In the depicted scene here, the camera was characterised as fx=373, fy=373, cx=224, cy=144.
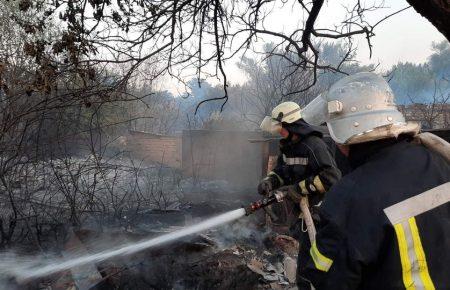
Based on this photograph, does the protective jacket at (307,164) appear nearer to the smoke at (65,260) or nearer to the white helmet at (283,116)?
the white helmet at (283,116)

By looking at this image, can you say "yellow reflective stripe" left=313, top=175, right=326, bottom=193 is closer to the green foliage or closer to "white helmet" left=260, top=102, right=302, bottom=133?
"white helmet" left=260, top=102, right=302, bottom=133

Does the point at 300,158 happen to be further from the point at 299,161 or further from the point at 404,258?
the point at 404,258

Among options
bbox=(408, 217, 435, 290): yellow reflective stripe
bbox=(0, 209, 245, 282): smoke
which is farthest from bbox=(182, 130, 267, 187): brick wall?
bbox=(408, 217, 435, 290): yellow reflective stripe

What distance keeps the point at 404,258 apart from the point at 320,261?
31cm

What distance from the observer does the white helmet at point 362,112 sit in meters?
1.68

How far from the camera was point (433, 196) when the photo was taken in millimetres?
1430

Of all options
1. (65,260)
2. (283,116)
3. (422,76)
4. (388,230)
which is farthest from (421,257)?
(422,76)

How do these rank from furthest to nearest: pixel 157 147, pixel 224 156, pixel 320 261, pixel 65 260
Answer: pixel 157 147 → pixel 224 156 → pixel 65 260 → pixel 320 261

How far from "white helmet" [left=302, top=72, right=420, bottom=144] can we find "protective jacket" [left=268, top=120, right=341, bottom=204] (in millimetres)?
1975

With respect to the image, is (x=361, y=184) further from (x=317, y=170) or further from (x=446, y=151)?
(x=317, y=170)

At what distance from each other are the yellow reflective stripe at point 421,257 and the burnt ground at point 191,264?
3.08 metres

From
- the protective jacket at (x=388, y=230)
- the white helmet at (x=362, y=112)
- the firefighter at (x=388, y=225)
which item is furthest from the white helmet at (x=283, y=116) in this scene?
the protective jacket at (x=388, y=230)

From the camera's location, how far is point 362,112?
1769 mm

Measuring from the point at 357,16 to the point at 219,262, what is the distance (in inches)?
150
